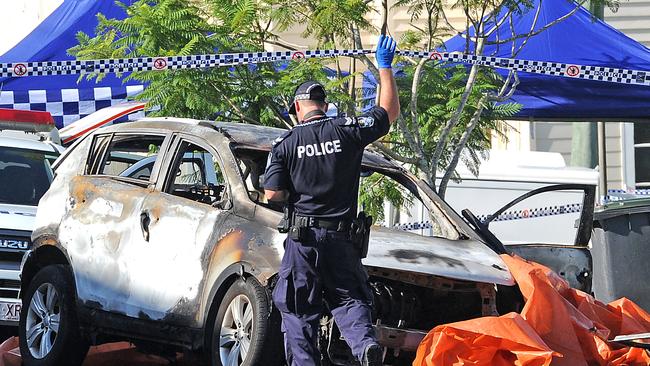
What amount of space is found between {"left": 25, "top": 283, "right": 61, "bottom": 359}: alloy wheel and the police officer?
2043 mm

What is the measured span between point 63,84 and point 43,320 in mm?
6313

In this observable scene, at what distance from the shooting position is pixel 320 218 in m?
5.48

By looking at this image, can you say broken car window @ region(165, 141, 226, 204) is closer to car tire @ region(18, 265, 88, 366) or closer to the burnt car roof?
the burnt car roof

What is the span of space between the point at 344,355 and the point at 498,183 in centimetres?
794

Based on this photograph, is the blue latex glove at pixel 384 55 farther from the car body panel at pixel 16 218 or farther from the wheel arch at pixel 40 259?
the car body panel at pixel 16 218

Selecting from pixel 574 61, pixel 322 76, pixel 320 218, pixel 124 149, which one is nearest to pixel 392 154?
pixel 322 76

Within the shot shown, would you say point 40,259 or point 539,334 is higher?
point 40,259

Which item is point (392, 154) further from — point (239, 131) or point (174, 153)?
point (174, 153)

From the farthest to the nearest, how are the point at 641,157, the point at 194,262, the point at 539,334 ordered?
the point at 641,157 → the point at 194,262 → the point at 539,334

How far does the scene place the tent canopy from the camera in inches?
441

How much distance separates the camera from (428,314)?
242 inches

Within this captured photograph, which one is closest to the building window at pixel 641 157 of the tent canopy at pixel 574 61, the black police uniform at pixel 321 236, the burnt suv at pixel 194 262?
the tent canopy at pixel 574 61

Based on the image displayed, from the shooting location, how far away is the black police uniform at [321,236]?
5.36 metres

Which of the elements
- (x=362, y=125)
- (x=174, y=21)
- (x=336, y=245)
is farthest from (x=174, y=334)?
(x=174, y=21)
